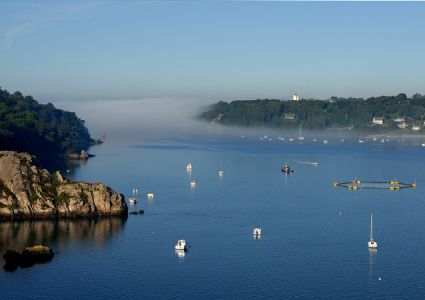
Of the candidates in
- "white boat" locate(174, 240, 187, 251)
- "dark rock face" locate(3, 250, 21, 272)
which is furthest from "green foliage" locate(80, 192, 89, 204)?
"dark rock face" locate(3, 250, 21, 272)

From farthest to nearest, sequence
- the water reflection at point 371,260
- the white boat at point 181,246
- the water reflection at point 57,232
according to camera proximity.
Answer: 1. the water reflection at point 57,232
2. the white boat at point 181,246
3. the water reflection at point 371,260

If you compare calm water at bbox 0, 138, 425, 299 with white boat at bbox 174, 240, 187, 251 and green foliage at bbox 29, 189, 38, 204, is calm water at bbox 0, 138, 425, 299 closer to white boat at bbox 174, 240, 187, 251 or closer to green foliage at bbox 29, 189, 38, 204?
white boat at bbox 174, 240, 187, 251

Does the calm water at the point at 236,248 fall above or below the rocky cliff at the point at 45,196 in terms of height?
below

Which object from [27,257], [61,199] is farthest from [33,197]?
[27,257]

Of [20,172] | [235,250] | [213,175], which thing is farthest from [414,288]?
[213,175]

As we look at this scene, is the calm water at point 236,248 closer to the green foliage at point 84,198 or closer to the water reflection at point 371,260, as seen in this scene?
the water reflection at point 371,260

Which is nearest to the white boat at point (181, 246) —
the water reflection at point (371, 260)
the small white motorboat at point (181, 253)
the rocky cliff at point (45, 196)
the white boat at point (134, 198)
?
the small white motorboat at point (181, 253)

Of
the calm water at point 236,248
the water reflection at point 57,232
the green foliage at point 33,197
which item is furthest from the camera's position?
the green foliage at point 33,197
